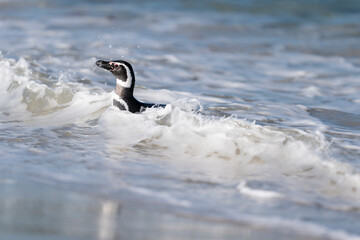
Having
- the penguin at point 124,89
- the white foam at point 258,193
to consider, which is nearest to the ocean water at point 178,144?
the white foam at point 258,193

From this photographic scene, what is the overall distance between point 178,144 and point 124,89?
1.26m

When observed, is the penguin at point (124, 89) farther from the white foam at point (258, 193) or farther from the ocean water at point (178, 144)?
the white foam at point (258, 193)

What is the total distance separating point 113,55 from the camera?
1355 centimetres

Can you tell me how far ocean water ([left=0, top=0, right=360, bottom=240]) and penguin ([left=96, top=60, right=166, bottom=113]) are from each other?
12cm

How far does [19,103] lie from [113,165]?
3.06 m

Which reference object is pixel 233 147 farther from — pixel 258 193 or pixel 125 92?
pixel 125 92

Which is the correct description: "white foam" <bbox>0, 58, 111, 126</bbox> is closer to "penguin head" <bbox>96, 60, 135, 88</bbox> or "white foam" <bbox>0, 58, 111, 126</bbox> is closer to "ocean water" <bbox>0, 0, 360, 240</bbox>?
"ocean water" <bbox>0, 0, 360, 240</bbox>

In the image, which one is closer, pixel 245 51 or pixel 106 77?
pixel 106 77

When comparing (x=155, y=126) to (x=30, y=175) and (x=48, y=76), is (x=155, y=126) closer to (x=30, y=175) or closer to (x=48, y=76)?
(x=30, y=175)

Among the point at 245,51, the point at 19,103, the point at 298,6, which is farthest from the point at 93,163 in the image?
the point at 298,6

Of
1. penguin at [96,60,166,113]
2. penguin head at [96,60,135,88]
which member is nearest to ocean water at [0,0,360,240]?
penguin at [96,60,166,113]

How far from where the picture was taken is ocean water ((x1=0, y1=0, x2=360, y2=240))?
477cm

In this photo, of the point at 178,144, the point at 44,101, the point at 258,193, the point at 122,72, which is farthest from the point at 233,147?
the point at 44,101

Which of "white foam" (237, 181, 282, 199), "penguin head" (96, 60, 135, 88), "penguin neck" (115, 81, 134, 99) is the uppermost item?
"penguin head" (96, 60, 135, 88)
